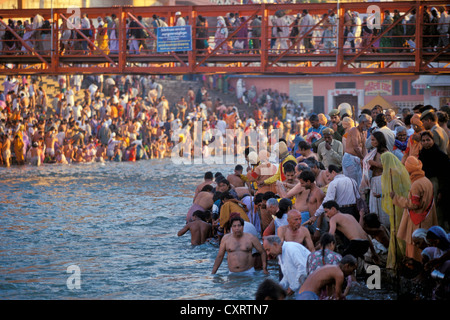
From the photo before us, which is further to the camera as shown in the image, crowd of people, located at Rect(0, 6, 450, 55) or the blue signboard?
the blue signboard

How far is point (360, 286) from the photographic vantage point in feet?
34.7

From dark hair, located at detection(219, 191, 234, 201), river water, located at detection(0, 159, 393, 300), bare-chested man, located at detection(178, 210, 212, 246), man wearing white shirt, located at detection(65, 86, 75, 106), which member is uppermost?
man wearing white shirt, located at detection(65, 86, 75, 106)

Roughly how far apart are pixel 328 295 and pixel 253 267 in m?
2.75

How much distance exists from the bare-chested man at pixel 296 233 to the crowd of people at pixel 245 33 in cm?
1232

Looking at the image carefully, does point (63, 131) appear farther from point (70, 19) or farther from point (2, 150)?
point (70, 19)

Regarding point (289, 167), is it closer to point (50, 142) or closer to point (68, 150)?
point (50, 142)

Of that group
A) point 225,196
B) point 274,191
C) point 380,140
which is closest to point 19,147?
point 274,191

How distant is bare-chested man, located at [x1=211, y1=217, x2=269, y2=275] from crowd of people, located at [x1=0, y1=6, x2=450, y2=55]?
38.5 ft

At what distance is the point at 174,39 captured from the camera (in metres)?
23.9

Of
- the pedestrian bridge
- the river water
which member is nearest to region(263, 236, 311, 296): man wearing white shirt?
the river water

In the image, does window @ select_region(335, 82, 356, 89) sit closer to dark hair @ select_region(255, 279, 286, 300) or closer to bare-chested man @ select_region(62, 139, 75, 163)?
bare-chested man @ select_region(62, 139, 75, 163)

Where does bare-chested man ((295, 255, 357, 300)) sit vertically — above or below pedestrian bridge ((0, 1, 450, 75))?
below

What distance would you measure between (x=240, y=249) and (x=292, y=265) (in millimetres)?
1772

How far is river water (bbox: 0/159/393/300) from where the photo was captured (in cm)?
1149
